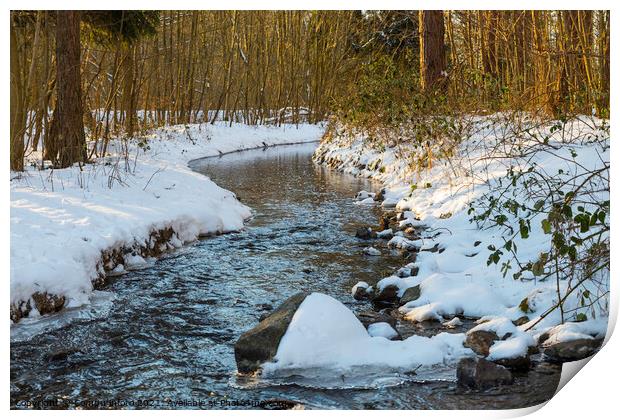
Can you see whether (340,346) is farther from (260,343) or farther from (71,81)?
(71,81)

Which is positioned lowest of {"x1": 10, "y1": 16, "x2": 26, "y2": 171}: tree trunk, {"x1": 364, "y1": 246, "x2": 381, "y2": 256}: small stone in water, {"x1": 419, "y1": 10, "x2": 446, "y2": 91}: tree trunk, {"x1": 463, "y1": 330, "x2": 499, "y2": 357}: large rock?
{"x1": 463, "y1": 330, "x2": 499, "y2": 357}: large rock

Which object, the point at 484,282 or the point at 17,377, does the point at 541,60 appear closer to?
the point at 484,282

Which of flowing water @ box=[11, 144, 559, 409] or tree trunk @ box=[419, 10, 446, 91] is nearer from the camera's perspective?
flowing water @ box=[11, 144, 559, 409]

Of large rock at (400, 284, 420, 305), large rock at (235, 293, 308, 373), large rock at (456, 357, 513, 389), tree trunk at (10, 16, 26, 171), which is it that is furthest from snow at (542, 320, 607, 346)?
tree trunk at (10, 16, 26, 171)

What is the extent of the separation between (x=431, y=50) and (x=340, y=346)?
5908mm

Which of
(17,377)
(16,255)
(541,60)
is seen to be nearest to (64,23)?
(16,255)

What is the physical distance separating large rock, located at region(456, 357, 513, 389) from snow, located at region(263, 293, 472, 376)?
216mm

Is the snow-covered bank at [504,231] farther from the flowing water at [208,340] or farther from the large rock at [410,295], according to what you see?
the flowing water at [208,340]

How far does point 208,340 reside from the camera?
3.76m

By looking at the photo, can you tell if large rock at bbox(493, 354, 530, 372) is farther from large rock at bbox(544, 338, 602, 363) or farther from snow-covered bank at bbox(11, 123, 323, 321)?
snow-covered bank at bbox(11, 123, 323, 321)

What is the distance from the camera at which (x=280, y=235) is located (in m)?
6.44

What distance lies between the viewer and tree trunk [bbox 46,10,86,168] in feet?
→ 20.2

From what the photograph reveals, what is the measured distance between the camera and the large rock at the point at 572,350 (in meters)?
3.41

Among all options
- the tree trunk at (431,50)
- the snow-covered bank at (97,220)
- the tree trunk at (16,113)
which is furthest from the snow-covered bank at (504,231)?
the tree trunk at (16,113)
